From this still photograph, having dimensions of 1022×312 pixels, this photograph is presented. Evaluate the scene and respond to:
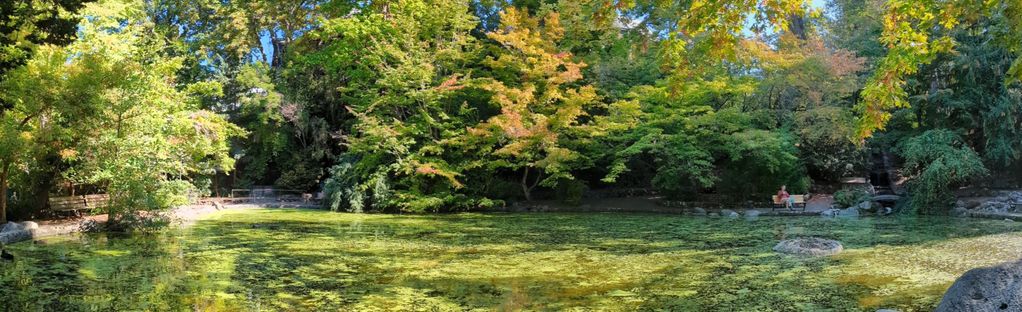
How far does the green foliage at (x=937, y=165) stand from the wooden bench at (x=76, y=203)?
18519 mm

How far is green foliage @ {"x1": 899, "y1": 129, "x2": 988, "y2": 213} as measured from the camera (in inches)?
622

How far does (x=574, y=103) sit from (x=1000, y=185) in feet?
40.4

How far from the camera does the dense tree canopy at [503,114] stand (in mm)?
13461

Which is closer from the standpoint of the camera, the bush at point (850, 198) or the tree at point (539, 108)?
the bush at point (850, 198)

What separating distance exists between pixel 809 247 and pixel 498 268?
4.71 m

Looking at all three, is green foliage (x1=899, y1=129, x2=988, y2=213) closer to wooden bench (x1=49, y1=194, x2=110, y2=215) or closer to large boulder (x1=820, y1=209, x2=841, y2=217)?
large boulder (x1=820, y1=209, x2=841, y2=217)

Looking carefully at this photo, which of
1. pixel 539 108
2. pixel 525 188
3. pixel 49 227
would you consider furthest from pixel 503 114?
pixel 49 227

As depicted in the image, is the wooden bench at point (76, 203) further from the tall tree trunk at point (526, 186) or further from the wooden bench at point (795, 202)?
the wooden bench at point (795, 202)

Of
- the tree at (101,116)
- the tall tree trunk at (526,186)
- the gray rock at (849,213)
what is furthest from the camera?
the tall tree trunk at (526,186)

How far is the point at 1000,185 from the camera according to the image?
61.5 feet

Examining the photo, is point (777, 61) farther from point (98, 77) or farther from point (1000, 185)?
point (98, 77)

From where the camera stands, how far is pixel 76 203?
46.0 ft

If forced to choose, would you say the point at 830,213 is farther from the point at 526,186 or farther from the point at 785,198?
the point at 526,186

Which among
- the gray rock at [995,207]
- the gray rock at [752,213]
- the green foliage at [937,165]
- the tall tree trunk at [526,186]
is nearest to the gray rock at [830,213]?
the gray rock at [752,213]
